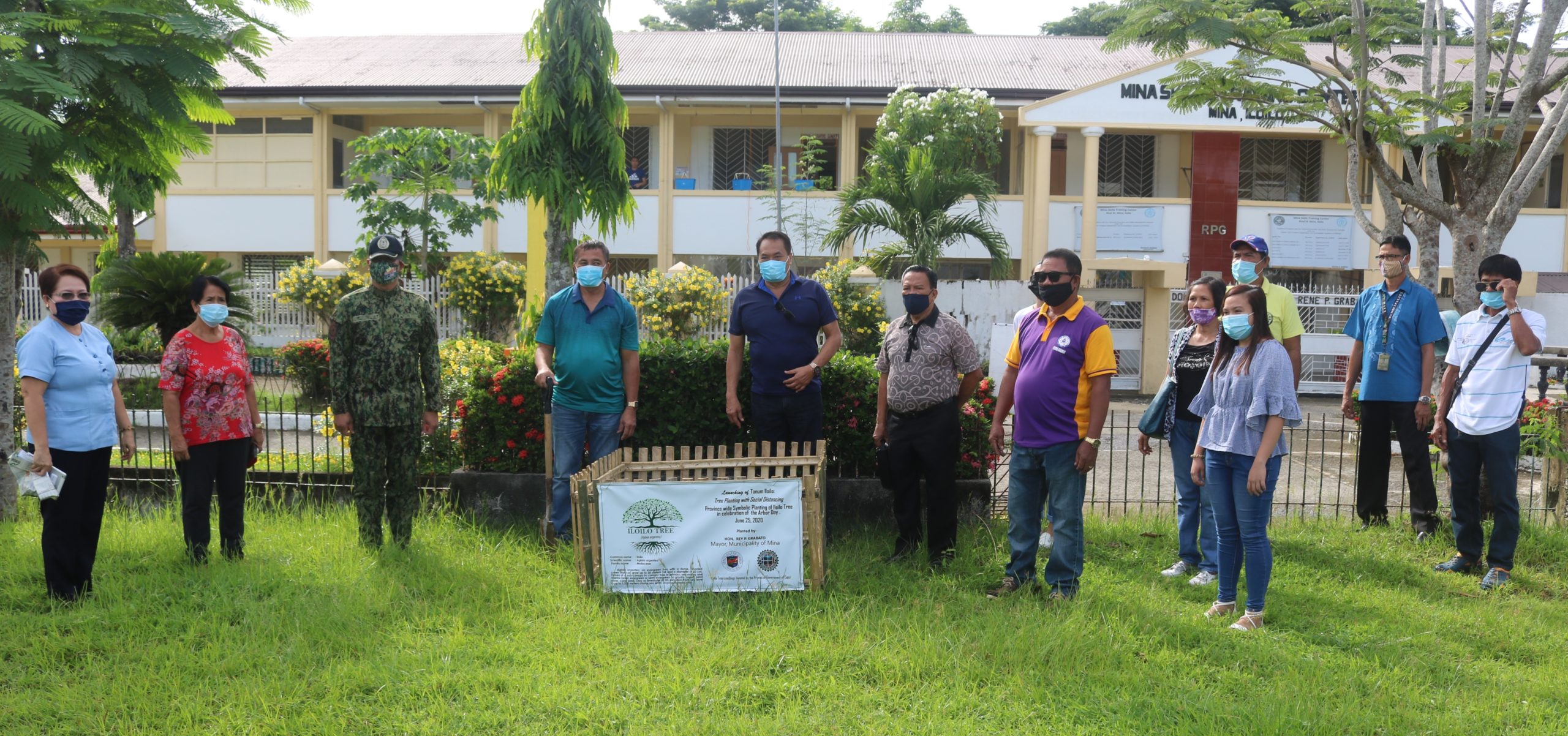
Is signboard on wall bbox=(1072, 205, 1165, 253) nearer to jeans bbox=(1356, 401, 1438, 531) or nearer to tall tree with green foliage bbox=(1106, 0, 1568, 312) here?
tall tree with green foliage bbox=(1106, 0, 1568, 312)

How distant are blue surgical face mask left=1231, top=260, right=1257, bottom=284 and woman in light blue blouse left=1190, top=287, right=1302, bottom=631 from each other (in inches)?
36.6

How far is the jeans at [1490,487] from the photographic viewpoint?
5.94 metres

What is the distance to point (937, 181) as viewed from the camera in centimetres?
1554

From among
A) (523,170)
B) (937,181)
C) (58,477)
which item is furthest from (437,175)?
(58,477)

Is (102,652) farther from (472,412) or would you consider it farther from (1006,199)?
(1006,199)

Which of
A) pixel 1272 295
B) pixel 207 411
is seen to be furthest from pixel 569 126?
pixel 1272 295

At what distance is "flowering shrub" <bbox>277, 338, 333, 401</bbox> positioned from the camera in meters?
13.2

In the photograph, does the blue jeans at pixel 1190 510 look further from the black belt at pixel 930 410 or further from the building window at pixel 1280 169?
the building window at pixel 1280 169

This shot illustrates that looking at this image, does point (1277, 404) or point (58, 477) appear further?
point (58, 477)

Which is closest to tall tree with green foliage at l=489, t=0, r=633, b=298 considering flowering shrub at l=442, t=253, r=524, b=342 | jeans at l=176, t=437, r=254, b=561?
jeans at l=176, t=437, r=254, b=561

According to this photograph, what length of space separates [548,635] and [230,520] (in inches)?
92.3

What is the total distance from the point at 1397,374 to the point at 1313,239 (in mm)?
15821

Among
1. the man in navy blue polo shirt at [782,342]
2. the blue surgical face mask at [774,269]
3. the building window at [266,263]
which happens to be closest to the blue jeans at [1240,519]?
the man in navy blue polo shirt at [782,342]

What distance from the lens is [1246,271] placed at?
5.98 meters
